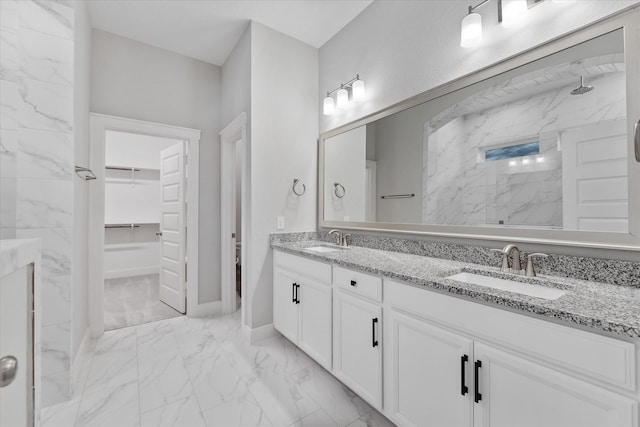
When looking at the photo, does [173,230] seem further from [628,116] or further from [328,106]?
[628,116]

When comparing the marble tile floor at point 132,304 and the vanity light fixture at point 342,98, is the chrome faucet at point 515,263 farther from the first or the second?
the marble tile floor at point 132,304

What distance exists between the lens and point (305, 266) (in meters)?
2.14

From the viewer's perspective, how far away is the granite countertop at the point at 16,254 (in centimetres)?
57

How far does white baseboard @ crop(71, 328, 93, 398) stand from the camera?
1.89m

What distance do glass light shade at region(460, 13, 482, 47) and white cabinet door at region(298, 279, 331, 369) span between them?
1.66 meters

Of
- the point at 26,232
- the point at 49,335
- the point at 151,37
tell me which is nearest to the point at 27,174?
the point at 26,232

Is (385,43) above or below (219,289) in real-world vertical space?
above

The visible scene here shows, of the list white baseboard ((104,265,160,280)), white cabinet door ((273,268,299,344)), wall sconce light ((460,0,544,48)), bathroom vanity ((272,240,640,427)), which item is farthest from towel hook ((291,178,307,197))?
white baseboard ((104,265,160,280))

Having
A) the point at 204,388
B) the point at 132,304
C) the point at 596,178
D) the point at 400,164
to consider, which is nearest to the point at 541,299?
the point at 596,178

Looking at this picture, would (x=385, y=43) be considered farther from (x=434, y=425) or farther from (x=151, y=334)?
(x=151, y=334)

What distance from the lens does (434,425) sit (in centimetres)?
127

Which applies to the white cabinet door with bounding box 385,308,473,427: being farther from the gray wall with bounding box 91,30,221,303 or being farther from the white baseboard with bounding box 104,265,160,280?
the white baseboard with bounding box 104,265,160,280

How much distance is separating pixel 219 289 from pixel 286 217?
4.23ft

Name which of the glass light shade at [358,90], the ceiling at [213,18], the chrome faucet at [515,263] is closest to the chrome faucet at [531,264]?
the chrome faucet at [515,263]
